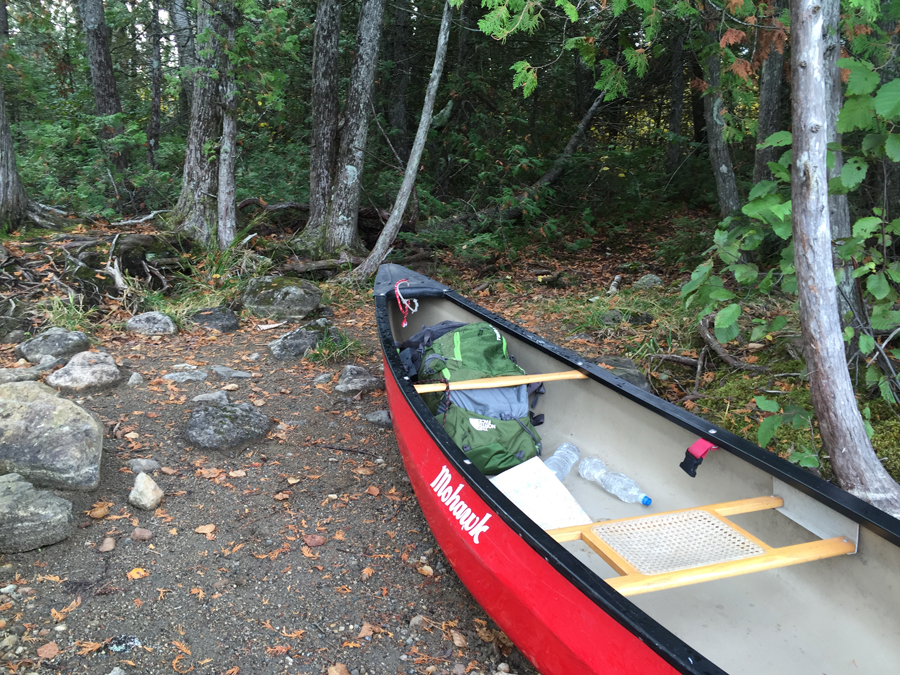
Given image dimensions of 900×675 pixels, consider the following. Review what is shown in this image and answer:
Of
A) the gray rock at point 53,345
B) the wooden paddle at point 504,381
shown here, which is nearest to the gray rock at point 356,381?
the wooden paddle at point 504,381

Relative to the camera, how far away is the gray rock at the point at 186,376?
190 inches

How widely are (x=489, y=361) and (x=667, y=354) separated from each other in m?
2.15

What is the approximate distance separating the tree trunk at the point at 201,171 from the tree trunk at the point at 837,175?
22.2 ft

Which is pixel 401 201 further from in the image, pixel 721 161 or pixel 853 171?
pixel 853 171

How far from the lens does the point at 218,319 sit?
6324 mm

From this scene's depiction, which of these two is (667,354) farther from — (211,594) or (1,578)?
(1,578)

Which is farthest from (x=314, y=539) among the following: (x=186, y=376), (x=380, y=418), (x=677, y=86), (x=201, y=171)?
(x=677, y=86)

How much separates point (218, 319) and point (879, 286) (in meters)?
5.91

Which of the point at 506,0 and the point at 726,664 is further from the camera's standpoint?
the point at 506,0

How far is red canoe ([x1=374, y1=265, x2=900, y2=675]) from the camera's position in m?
1.91

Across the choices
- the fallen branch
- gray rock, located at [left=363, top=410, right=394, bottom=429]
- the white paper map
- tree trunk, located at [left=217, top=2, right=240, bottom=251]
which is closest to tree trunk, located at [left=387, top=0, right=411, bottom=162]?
tree trunk, located at [left=217, top=2, right=240, bottom=251]

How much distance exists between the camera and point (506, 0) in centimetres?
350

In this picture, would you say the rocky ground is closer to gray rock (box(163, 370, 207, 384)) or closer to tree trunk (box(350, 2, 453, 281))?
gray rock (box(163, 370, 207, 384))

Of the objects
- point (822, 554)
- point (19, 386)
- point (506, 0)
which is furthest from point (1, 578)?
point (506, 0)
